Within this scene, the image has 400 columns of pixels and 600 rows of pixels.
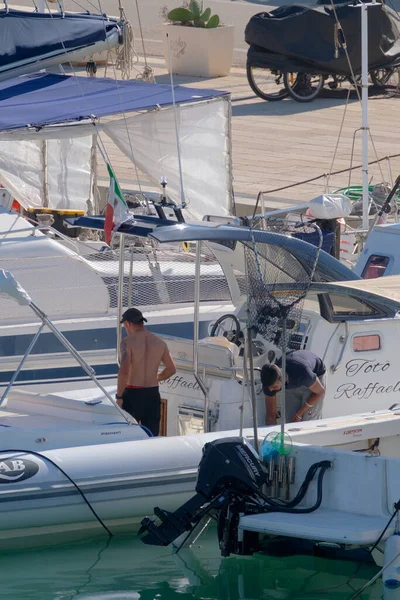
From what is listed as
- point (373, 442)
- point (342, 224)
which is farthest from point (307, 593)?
point (342, 224)

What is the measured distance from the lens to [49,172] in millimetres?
16031

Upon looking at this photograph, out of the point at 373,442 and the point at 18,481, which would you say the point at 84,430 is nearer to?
the point at 18,481

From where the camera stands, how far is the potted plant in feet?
80.7

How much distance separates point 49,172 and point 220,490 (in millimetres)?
8257

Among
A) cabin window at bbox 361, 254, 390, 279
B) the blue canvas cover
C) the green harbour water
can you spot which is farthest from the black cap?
the blue canvas cover

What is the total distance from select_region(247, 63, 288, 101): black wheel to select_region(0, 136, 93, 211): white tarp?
25.5ft

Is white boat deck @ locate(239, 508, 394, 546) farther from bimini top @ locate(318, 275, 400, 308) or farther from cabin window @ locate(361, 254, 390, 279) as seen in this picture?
cabin window @ locate(361, 254, 390, 279)

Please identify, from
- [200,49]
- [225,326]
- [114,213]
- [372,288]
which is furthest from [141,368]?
[200,49]

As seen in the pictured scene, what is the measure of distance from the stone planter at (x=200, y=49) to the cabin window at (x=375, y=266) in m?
13.1

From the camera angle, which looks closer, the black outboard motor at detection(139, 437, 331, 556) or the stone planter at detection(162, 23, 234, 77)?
the black outboard motor at detection(139, 437, 331, 556)

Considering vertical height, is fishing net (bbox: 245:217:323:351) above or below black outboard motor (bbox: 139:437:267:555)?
above

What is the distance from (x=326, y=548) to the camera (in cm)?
895

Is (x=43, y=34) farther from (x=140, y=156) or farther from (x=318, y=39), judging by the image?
(x=318, y=39)

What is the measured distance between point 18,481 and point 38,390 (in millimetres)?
2943
